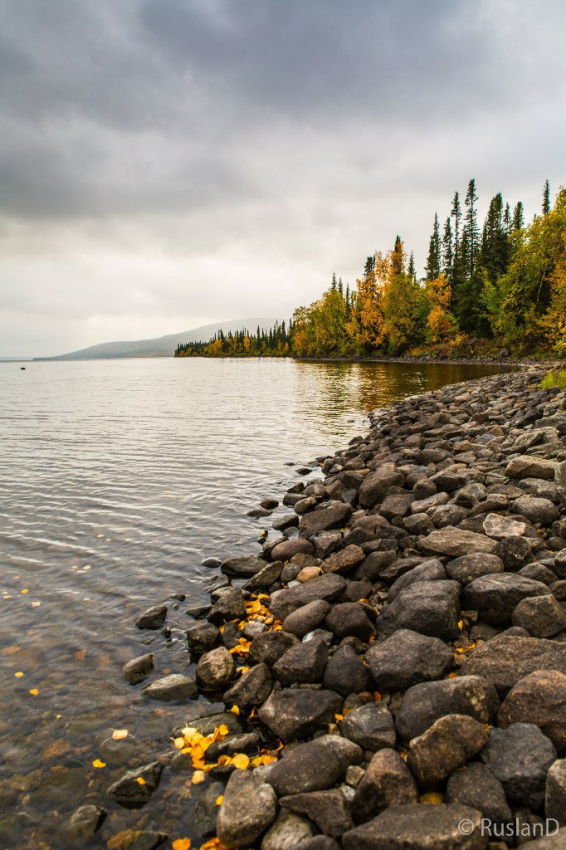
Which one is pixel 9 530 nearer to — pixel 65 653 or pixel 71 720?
pixel 65 653

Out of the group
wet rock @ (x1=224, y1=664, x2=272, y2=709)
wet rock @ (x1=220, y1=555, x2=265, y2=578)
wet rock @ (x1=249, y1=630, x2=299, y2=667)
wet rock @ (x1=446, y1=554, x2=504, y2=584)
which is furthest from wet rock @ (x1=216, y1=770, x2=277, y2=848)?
wet rock @ (x1=220, y1=555, x2=265, y2=578)

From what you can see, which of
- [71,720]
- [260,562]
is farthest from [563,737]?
[260,562]

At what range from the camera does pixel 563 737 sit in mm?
3402

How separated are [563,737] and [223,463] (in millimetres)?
13169

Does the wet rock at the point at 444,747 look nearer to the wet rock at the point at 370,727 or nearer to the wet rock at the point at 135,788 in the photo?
the wet rock at the point at 370,727

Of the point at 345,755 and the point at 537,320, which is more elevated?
the point at 537,320

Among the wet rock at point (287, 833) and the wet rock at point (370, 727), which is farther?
the wet rock at point (370, 727)

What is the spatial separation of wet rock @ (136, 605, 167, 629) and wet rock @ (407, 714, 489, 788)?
4.10 meters

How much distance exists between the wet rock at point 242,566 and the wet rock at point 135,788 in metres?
3.98

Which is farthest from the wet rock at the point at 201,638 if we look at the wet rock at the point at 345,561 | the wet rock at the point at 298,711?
the wet rock at the point at 345,561

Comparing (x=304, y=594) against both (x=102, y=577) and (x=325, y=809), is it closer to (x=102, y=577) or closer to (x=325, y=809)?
(x=325, y=809)

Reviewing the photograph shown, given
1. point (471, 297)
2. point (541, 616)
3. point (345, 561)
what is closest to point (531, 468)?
point (345, 561)

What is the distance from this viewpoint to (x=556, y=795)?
9.69 feet

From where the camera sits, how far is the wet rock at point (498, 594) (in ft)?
16.7
